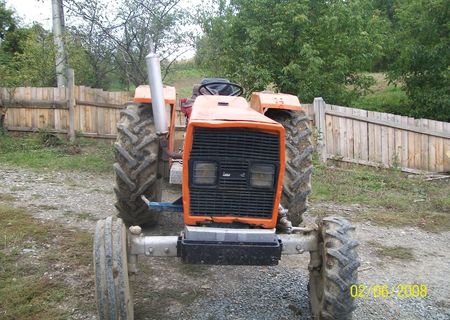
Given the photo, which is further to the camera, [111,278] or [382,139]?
[382,139]

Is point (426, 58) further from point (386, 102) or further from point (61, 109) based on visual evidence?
point (61, 109)

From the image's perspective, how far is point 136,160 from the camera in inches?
191

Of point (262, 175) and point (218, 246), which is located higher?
point (262, 175)

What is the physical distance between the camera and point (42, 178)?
27.6 ft

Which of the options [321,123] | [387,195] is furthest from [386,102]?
[387,195]

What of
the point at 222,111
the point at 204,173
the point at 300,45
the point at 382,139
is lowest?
the point at 204,173

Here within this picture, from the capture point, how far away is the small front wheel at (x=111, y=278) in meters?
3.23

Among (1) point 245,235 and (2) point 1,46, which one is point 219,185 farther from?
(2) point 1,46

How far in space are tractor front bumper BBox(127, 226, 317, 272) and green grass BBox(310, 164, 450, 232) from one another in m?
3.66

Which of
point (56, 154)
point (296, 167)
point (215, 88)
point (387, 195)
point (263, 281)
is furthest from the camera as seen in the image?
point (56, 154)

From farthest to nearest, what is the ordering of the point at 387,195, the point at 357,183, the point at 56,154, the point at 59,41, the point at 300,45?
1. the point at 59,41
2. the point at 300,45
3. the point at 56,154
4. the point at 357,183
5. the point at 387,195

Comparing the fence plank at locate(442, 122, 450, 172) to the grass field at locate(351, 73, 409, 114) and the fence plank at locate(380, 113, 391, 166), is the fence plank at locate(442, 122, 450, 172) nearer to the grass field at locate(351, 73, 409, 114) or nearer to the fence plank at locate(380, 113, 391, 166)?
the fence plank at locate(380, 113, 391, 166)

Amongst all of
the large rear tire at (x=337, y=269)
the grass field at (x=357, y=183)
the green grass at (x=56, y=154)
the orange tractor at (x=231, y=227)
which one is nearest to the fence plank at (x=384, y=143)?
the grass field at (x=357, y=183)

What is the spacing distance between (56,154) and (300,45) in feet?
19.9
